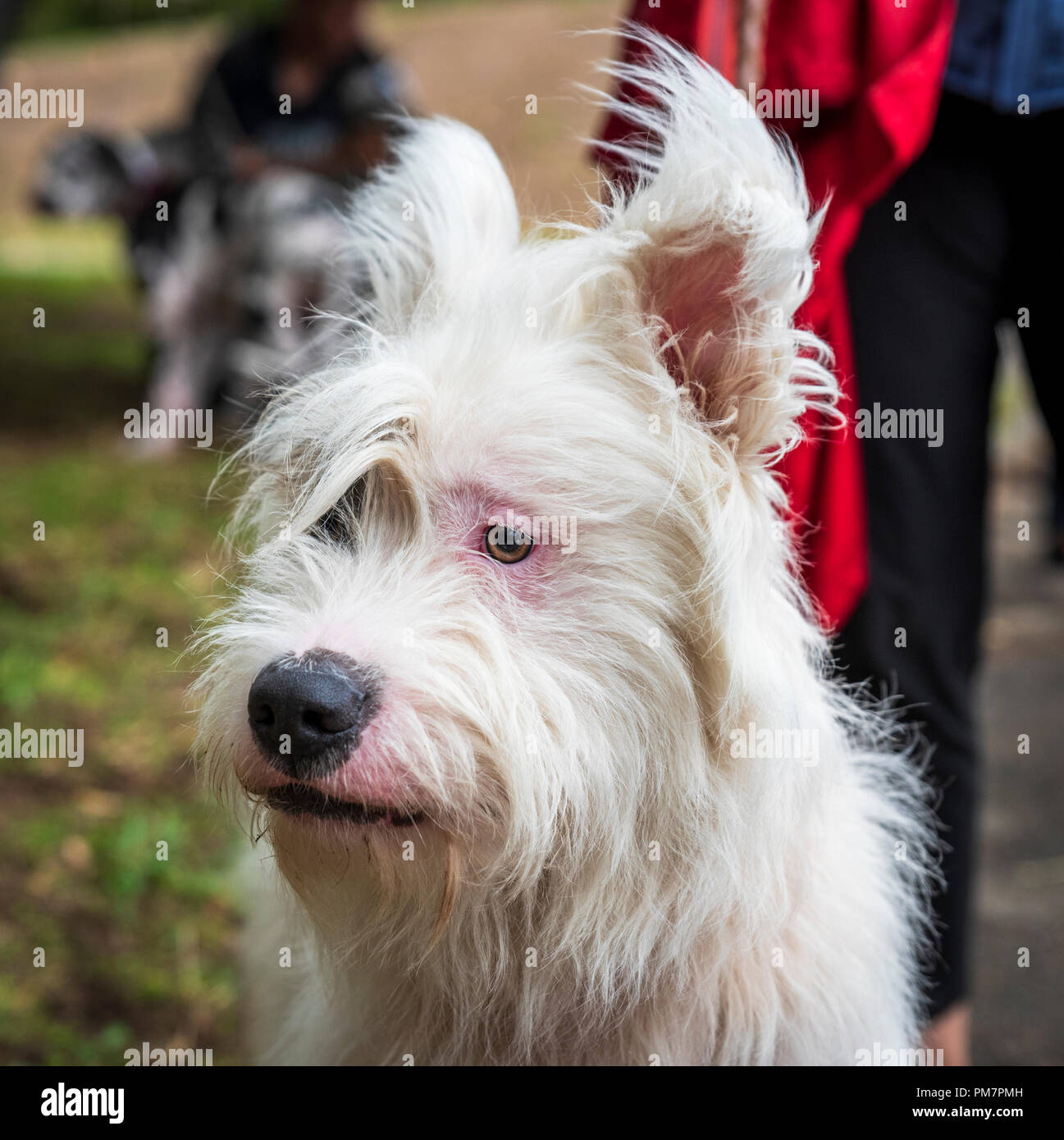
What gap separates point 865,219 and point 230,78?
6.96 m

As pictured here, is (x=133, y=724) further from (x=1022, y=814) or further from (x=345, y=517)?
(x=1022, y=814)

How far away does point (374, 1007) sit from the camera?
2084mm

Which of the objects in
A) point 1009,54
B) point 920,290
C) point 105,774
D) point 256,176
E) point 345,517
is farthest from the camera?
point 256,176

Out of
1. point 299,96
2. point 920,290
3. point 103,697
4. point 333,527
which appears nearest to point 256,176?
point 299,96

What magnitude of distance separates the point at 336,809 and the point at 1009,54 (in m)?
1.79

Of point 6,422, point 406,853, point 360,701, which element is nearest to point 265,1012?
point 406,853

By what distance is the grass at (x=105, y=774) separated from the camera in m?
3.13

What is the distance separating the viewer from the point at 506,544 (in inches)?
71.2

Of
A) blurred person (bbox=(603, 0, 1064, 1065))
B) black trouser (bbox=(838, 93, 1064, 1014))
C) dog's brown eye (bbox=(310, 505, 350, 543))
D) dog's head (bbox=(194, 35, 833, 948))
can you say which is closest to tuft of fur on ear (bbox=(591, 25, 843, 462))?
dog's head (bbox=(194, 35, 833, 948))

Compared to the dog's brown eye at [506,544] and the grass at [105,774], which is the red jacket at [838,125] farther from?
the grass at [105,774]

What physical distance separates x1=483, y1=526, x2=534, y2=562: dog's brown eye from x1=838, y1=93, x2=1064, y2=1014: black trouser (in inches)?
33.3
